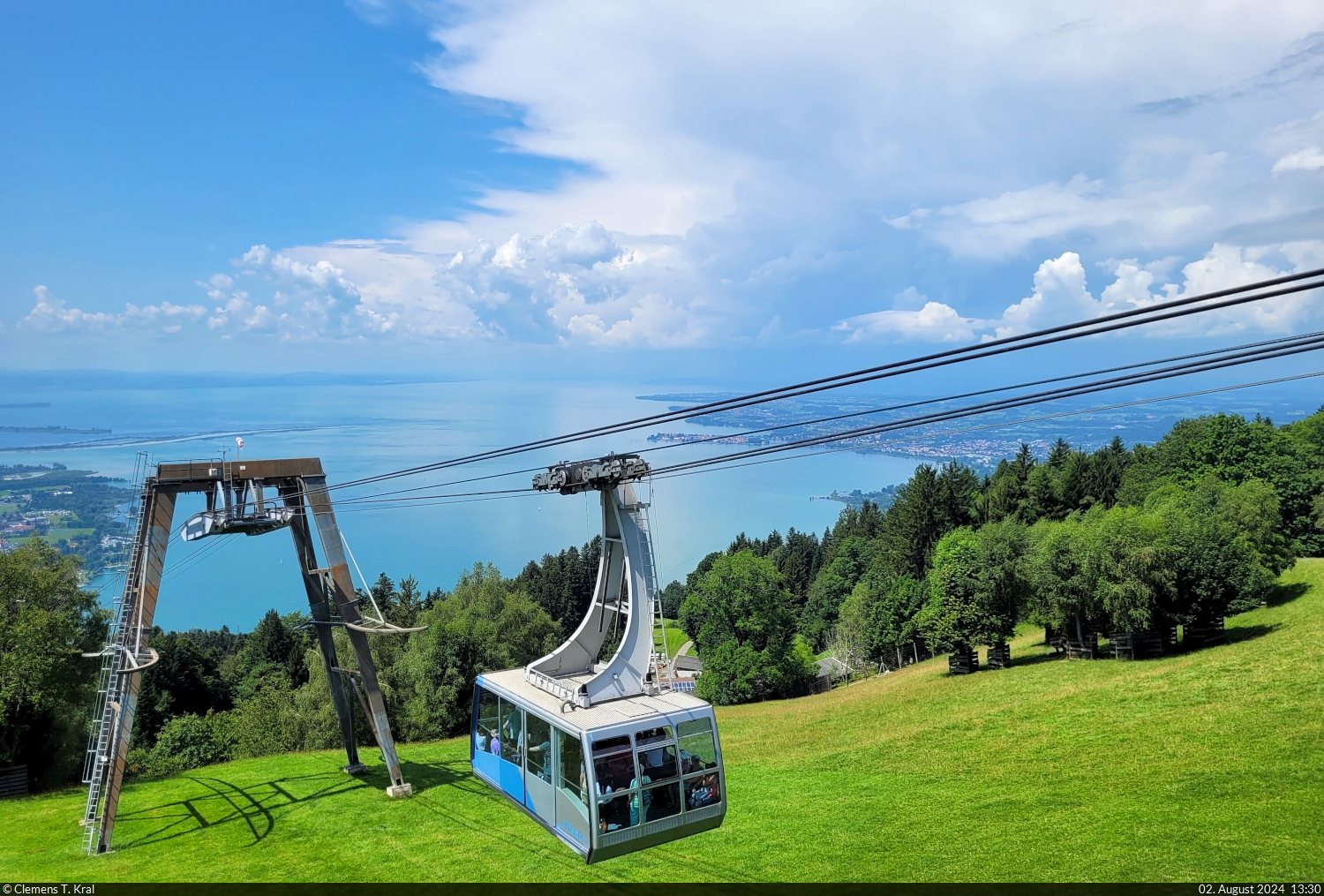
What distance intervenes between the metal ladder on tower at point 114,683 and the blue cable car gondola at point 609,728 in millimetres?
7091

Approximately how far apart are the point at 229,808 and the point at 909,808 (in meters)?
15.3

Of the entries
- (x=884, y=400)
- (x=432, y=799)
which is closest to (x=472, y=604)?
(x=432, y=799)

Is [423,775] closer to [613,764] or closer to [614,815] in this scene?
[614,815]

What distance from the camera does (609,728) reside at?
1191 centimetres

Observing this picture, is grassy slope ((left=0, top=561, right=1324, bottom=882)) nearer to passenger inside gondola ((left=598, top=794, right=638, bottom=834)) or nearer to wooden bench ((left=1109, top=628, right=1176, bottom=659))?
passenger inside gondola ((left=598, top=794, right=638, bottom=834))

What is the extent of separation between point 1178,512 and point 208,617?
95.1 meters

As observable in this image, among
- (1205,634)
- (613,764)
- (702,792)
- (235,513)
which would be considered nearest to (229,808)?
(235,513)

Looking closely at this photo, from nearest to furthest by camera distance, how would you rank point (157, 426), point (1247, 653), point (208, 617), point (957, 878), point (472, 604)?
point (957, 878)
point (1247, 653)
point (472, 604)
point (208, 617)
point (157, 426)

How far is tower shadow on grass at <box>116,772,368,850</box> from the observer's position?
59.7ft

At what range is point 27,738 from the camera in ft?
77.3

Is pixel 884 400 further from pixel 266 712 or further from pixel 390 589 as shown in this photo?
pixel 266 712

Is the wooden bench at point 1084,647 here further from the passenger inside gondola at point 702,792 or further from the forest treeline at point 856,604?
the passenger inside gondola at point 702,792

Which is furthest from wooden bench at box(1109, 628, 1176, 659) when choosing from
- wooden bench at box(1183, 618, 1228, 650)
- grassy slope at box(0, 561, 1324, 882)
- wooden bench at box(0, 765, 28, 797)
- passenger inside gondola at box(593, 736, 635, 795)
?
wooden bench at box(0, 765, 28, 797)

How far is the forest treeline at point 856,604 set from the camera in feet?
78.9
